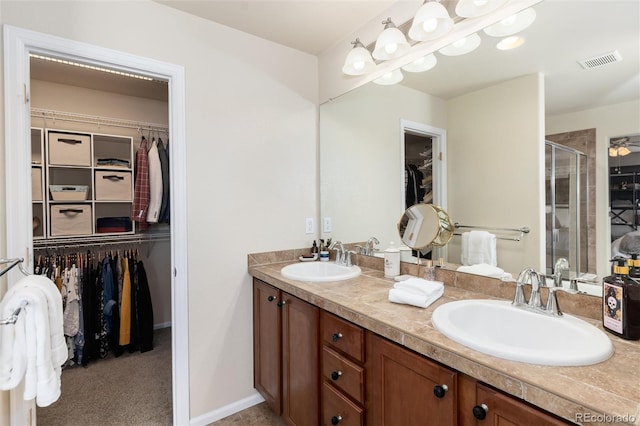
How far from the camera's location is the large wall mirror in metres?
1.08

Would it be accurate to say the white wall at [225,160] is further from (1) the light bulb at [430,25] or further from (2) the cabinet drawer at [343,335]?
(1) the light bulb at [430,25]

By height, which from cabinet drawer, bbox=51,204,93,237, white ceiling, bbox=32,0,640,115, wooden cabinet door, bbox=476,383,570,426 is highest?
white ceiling, bbox=32,0,640,115

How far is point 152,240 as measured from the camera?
3.14 meters

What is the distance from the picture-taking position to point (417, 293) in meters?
1.25

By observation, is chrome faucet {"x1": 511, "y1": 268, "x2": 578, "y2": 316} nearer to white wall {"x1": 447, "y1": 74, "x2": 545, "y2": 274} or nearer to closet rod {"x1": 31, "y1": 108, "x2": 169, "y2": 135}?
white wall {"x1": 447, "y1": 74, "x2": 545, "y2": 274}

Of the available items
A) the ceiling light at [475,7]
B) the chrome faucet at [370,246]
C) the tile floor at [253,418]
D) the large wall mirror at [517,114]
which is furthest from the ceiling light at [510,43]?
the tile floor at [253,418]

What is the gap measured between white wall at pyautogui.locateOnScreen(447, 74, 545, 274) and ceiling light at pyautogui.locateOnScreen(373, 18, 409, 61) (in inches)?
16.5

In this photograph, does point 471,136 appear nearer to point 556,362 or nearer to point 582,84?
point 582,84

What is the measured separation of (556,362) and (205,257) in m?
1.72

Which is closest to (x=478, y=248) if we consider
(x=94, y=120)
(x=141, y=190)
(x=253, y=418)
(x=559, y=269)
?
(x=559, y=269)

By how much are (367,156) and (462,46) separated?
0.87 meters

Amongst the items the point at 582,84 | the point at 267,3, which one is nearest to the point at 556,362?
the point at 582,84

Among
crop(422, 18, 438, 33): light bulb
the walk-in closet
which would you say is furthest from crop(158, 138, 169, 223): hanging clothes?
crop(422, 18, 438, 33): light bulb

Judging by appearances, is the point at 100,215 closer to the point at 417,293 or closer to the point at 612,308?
the point at 417,293
